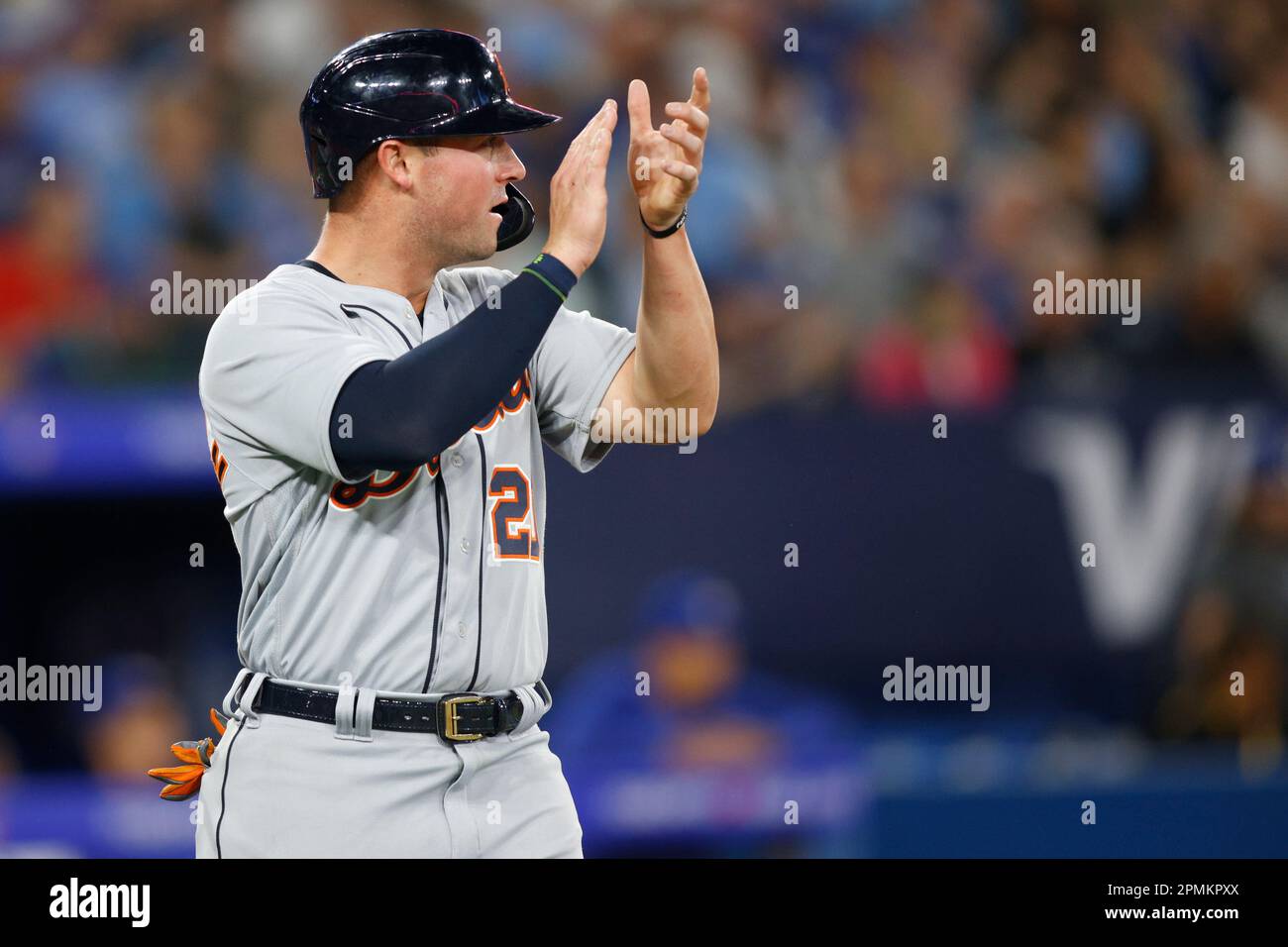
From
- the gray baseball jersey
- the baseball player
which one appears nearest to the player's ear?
the baseball player

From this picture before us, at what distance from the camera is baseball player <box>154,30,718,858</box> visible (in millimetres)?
1955

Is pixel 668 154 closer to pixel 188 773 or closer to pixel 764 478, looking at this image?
pixel 188 773

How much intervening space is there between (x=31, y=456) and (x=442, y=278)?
201 centimetres

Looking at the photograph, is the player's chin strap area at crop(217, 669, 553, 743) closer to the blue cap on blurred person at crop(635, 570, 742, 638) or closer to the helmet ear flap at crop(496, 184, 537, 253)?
the helmet ear flap at crop(496, 184, 537, 253)

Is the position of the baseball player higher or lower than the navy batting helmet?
lower

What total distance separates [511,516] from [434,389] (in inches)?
12.5

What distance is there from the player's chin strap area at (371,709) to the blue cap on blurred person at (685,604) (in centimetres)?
195

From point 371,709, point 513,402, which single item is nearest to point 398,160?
point 513,402

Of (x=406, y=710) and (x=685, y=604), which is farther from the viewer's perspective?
(x=685, y=604)

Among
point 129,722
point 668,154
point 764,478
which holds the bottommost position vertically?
point 129,722

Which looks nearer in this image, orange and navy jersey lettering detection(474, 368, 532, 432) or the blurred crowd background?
orange and navy jersey lettering detection(474, 368, 532, 432)

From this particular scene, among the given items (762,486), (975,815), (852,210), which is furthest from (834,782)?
(852,210)

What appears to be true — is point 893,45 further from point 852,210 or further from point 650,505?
point 650,505

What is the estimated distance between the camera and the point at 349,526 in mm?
2043
